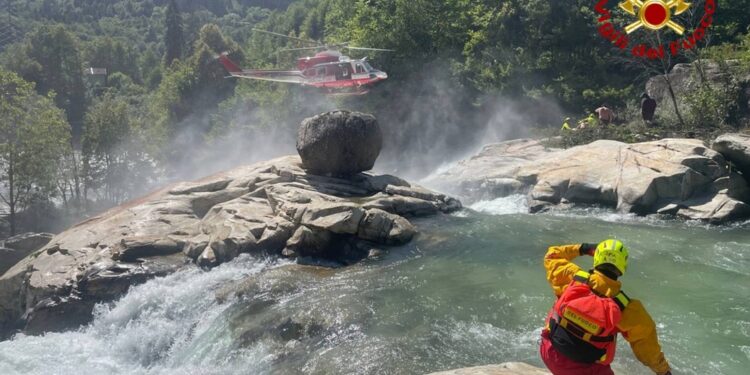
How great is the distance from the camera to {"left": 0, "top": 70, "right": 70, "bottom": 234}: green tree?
28172 mm

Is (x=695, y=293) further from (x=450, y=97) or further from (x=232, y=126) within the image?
(x=232, y=126)

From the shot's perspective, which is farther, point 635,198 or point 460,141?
point 460,141

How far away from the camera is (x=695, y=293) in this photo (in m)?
10.3

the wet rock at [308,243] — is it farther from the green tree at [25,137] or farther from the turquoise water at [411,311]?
the green tree at [25,137]

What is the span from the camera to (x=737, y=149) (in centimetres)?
1527

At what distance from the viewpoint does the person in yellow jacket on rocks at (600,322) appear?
4.45 m

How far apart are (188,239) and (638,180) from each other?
12.0 meters

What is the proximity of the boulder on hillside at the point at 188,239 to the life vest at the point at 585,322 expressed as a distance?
903cm

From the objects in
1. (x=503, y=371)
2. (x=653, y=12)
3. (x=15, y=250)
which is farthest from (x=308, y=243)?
(x=653, y=12)

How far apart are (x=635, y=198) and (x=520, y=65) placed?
15.3 metres

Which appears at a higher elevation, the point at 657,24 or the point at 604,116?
the point at 657,24

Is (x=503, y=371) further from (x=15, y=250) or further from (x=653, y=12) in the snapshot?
(x=15, y=250)

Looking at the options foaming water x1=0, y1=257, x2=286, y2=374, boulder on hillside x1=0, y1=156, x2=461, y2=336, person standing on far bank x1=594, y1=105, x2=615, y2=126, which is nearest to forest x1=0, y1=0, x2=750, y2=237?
person standing on far bank x1=594, y1=105, x2=615, y2=126

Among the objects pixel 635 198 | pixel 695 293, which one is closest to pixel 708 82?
pixel 635 198
